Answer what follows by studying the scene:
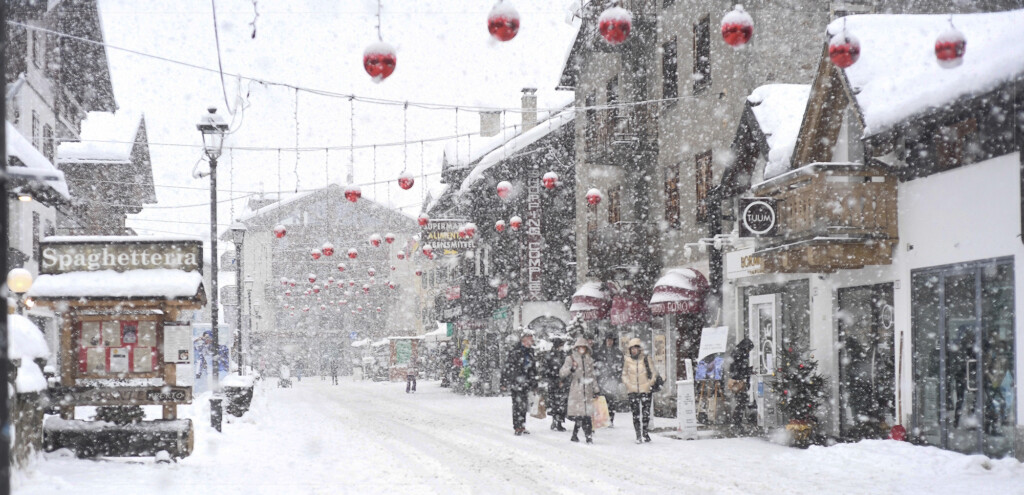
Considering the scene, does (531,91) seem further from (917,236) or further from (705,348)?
(917,236)

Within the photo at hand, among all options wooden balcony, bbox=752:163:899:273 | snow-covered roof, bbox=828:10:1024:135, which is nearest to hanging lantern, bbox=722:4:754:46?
snow-covered roof, bbox=828:10:1024:135

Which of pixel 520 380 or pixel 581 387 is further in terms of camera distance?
pixel 520 380

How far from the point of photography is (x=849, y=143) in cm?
1750

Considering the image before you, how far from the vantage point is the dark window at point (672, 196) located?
26.3 m

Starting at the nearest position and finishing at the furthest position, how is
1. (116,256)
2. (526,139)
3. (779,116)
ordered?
(116,256) → (779,116) → (526,139)

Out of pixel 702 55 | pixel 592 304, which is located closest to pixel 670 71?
pixel 702 55

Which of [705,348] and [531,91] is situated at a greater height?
[531,91]

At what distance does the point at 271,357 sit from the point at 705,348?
2936 inches

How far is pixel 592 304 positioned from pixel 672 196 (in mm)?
4718

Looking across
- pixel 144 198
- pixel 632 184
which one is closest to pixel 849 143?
pixel 632 184

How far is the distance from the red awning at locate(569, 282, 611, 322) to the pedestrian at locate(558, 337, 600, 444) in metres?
11.4

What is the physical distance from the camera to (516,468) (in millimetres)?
13547

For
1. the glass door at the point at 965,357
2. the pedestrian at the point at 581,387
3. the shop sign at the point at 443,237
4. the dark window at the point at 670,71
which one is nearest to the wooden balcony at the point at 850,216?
the glass door at the point at 965,357

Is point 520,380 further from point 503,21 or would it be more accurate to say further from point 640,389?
point 503,21
